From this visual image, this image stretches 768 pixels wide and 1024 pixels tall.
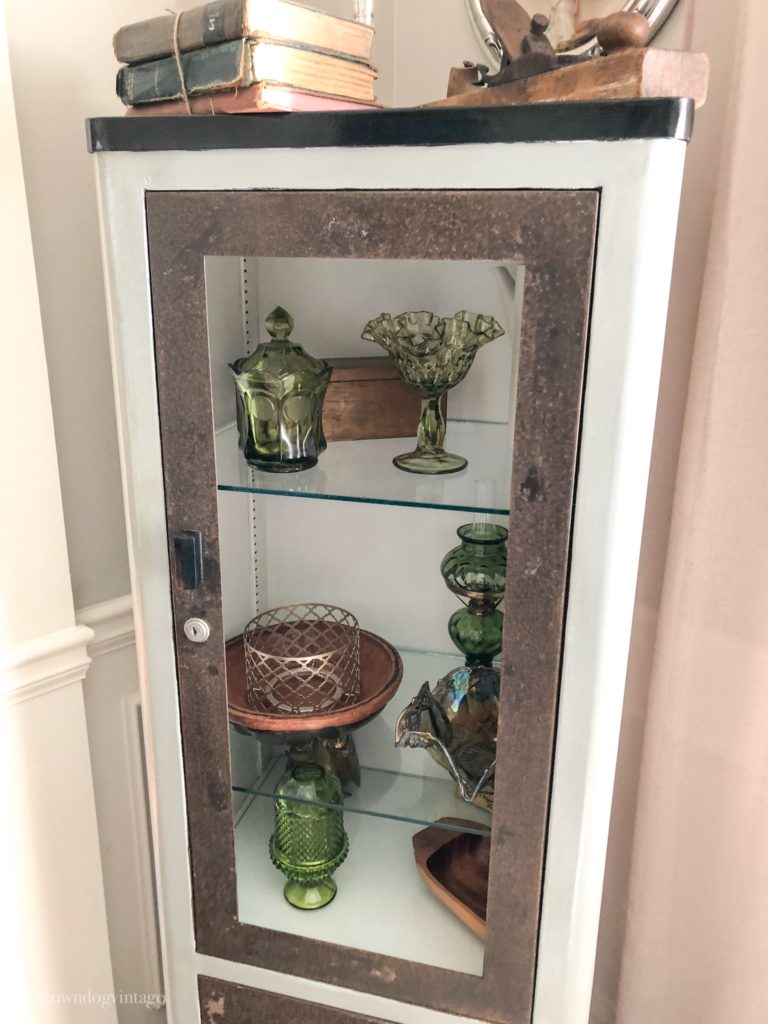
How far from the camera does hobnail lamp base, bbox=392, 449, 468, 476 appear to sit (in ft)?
2.70

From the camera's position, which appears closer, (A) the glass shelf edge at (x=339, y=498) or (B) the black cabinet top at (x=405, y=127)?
(B) the black cabinet top at (x=405, y=127)

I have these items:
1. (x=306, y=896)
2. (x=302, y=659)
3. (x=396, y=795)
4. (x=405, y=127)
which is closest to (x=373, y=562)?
(x=302, y=659)

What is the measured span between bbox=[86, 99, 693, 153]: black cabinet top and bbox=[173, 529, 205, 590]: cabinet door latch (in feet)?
1.12

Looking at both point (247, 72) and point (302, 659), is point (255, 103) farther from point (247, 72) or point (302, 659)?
point (302, 659)

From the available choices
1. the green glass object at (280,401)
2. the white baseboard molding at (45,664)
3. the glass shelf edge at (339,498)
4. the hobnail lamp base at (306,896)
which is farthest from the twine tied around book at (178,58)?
the hobnail lamp base at (306,896)

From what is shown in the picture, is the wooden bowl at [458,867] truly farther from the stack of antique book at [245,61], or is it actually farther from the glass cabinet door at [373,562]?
the stack of antique book at [245,61]

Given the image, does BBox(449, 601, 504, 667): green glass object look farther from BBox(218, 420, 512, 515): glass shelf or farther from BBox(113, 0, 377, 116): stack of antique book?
BBox(113, 0, 377, 116): stack of antique book

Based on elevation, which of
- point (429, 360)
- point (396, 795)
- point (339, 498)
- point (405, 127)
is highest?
point (405, 127)

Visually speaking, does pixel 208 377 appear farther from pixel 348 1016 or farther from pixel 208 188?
pixel 348 1016

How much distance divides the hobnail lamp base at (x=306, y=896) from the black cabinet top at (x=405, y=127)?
29.7 inches

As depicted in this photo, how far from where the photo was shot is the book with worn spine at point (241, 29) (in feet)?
2.08

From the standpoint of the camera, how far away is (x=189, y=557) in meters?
0.77

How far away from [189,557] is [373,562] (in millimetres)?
282

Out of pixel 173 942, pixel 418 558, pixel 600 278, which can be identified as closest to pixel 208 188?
pixel 600 278
